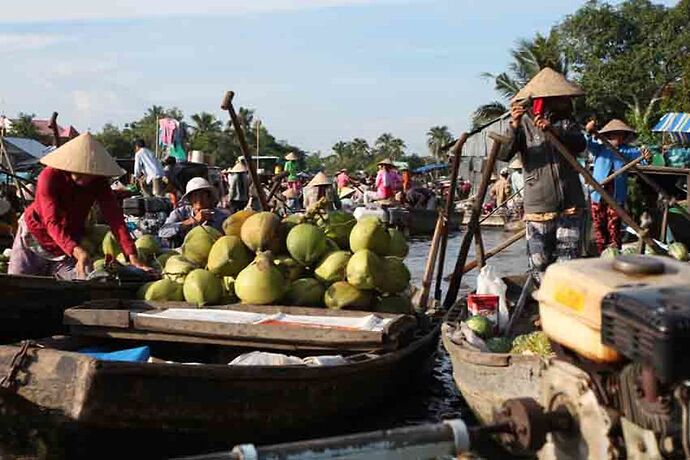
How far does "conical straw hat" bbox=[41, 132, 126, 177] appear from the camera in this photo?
5297mm

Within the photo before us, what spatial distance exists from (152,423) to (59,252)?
7.49 ft

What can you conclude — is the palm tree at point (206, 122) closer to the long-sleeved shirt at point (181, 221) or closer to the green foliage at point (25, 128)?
the green foliage at point (25, 128)

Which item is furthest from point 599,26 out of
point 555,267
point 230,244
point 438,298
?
point 555,267

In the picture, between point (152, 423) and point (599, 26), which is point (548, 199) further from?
point (599, 26)

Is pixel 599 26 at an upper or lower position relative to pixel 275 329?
upper

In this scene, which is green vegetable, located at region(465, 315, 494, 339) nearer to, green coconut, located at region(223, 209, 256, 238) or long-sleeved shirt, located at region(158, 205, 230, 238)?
green coconut, located at region(223, 209, 256, 238)

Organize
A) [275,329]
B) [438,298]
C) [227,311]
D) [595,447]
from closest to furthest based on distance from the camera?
[595,447], [275,329], [227,311], [438,298]

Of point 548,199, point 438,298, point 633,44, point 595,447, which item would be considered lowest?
point 438,298

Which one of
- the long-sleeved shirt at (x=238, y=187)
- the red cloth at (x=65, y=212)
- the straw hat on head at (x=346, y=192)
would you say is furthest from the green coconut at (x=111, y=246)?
the straw hat on head at (x=346, y=192)

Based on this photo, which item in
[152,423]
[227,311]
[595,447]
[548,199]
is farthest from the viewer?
[548,199]

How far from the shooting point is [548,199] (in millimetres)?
5543

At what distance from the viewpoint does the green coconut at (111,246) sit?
5825mm

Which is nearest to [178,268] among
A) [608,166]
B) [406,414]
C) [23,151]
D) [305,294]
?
[305,294]

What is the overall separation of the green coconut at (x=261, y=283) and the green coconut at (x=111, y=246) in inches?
52.1
